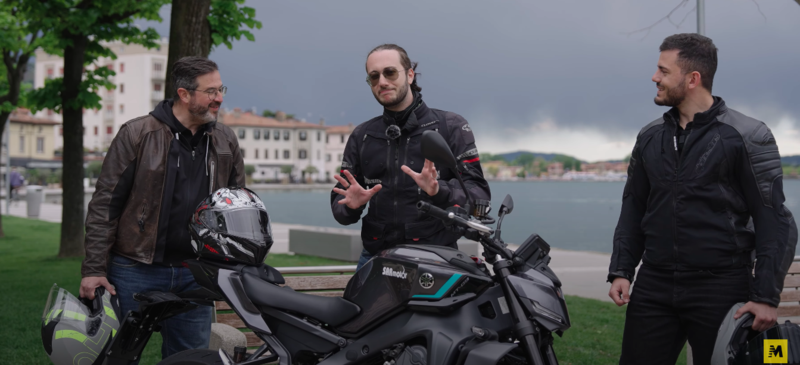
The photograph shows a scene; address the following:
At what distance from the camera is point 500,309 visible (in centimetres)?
258

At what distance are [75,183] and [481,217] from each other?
1134cm

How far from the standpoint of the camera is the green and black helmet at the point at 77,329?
3227mm

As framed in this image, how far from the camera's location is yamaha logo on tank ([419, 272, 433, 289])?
8.50 ft

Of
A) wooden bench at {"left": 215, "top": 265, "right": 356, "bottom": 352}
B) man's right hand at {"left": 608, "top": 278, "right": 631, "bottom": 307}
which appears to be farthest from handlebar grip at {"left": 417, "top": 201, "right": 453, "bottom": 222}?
wooden bench at {"left": 215, "top": 265, "right": 356, "bottom": 352}

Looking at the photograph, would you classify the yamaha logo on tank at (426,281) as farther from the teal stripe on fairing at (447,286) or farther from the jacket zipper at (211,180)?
the jacket zipper at (211,180)

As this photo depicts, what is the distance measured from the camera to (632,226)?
11.0 feet

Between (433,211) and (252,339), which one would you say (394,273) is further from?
(252,339)

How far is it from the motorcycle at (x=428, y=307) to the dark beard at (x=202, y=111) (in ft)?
2.95

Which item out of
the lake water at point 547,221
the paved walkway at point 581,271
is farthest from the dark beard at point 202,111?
the lake water at point 547,221

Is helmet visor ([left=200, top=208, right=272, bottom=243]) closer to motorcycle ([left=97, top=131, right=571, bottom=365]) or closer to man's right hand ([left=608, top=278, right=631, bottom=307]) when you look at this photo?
motorcycle ([left=97, top=131, right=571, bottom=365])

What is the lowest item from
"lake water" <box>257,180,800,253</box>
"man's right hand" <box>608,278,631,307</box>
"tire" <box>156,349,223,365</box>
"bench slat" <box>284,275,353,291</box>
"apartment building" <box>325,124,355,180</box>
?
"lake water" <box>257,180,800,253</box>

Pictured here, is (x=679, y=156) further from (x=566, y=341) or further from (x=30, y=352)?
(x=30, y=352)

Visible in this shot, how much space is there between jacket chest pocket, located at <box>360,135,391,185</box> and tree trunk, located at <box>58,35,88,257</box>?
1008cm

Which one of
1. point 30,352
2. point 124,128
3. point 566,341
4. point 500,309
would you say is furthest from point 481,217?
point 30,352
